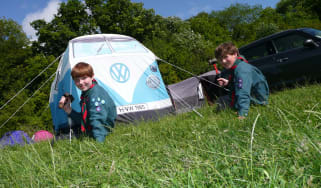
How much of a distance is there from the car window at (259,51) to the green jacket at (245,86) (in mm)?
3532

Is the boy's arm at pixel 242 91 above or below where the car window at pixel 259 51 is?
below

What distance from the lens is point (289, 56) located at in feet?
18.9

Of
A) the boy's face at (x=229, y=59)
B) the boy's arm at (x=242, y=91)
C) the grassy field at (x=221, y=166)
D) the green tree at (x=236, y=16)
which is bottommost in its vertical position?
the grassy field at (x=221, y=166)

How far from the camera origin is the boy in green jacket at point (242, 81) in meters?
2.78

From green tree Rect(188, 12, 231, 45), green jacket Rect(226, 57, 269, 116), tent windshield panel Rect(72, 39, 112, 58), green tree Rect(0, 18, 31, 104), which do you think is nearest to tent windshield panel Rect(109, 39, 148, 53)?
tent windshield panel Rect(72, 39, 112, 58)

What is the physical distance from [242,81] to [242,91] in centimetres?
16

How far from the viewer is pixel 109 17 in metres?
27.0

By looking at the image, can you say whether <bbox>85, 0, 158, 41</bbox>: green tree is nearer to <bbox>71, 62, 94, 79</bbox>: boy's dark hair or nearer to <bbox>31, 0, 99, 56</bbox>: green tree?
<bbox>31, 0, 99, 56</bbox>: green tree

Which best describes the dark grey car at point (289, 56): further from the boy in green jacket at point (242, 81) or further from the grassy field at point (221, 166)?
the grassy field at point (221, 166)

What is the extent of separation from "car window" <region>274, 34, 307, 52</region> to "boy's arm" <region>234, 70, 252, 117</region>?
11.8ft

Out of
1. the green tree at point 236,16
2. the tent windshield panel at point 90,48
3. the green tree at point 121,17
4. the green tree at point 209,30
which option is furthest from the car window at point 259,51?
the green tree at point 236,16

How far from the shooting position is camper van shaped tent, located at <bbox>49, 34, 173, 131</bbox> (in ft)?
17.1

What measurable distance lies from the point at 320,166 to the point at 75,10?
28.1 meters

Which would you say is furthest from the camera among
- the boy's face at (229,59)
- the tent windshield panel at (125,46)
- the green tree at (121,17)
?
the green tree at (121,17)
